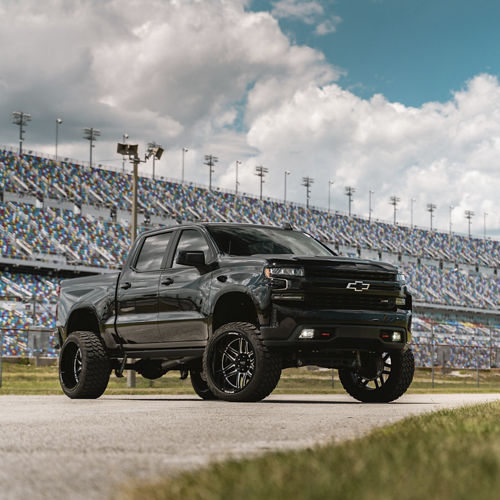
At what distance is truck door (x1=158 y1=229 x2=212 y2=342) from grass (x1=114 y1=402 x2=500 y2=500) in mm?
6082

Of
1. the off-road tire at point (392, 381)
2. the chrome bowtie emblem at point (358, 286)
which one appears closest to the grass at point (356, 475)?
the chrome bowtie emblem at point (358, 286)

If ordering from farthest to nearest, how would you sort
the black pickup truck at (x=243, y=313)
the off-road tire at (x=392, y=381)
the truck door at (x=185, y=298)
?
the off-road tire at (x=392, y=381)
the truck door at (x=185, y=298)
the black pickup truck at (x=243, y=313)

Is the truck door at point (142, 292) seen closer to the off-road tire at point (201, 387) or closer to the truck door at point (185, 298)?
the truck door at point (185, 298)

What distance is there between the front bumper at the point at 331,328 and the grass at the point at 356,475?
509cm

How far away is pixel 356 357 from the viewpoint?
11.0 metres

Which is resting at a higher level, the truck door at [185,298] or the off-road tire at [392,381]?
the truck door at [185,298]

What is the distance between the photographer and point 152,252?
1257cm

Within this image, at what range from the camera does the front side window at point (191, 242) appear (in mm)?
11844

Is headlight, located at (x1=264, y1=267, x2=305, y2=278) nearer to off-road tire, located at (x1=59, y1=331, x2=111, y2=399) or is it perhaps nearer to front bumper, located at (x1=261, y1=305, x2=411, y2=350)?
front bumper, located at (x1=261, y1=305, x2=411, y2=350)

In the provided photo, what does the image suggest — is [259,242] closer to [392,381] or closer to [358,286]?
[358,286]

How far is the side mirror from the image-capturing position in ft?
36.1

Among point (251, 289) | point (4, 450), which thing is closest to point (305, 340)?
point (251, 289)

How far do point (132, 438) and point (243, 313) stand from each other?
483 cm

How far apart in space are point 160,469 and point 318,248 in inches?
321
